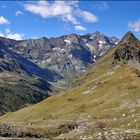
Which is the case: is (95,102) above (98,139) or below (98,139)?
above

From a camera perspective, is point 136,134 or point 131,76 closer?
point 136,134

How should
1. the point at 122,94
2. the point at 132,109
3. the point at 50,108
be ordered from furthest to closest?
the point at 50,108 → the point at 122,94 → the point at 132,109

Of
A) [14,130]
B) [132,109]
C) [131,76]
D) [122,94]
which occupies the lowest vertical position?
[14,130]

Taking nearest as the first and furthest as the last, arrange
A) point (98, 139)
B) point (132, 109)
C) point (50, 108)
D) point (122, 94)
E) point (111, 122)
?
point (98, 139) < point (111, 122) < point (132, 109) < point (122, 94) < point (50, 108)

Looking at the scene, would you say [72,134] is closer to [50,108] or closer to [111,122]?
[111,122]

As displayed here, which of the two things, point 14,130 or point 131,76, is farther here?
point 131,76

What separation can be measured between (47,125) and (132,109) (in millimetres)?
32871

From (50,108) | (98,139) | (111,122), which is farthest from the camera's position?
(50,108)

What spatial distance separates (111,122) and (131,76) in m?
115

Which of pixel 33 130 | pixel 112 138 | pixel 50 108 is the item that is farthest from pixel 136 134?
pixel 50 108

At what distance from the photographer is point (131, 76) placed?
187375mm

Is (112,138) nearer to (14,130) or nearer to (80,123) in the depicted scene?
(14,130)

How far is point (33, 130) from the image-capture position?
210 ft

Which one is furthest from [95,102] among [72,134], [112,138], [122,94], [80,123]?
[112,138]
